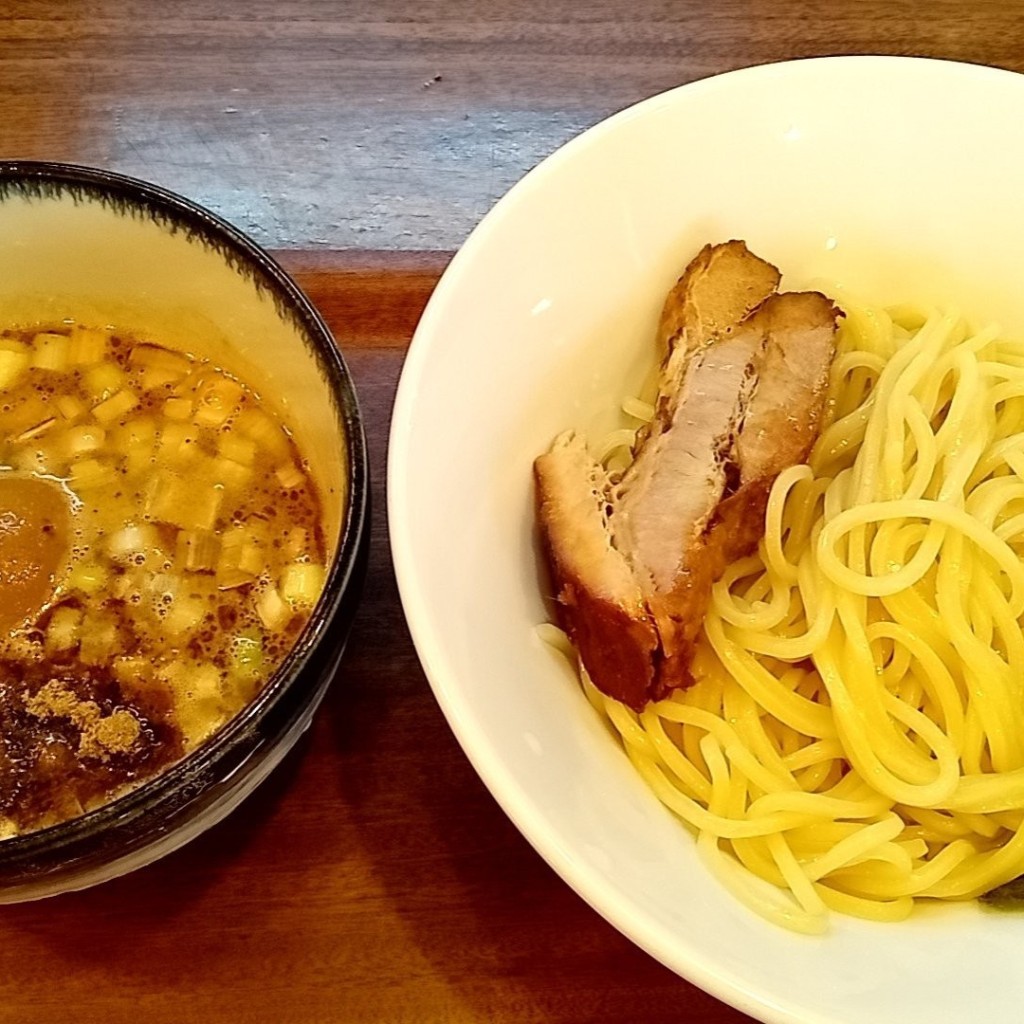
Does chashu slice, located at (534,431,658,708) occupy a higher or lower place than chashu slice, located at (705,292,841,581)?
lower

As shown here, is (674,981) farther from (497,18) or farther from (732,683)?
(497,18)

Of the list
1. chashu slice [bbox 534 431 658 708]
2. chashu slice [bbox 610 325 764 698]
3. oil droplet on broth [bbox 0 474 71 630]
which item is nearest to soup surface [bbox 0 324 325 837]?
oil droplet on broth [bbox 0 474 71 630]

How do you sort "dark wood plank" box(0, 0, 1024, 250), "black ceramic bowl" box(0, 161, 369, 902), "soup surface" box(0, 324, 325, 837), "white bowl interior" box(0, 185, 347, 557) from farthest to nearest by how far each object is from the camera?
"dark wood plank" box(0, 0, 1024, 250) → "white bowl interior" box(0, 185, 347, 557) → "soup surface" box(0, 324, 325, 837) → "black ceramic bowl" box(0, 161, 369, 902)

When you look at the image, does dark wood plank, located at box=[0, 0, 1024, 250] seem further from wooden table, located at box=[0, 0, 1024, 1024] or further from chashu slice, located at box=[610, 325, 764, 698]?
chashu slice, located at box=[610, 325, 764, 698]

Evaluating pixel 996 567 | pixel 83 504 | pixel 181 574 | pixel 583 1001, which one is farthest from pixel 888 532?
pixel 83 504

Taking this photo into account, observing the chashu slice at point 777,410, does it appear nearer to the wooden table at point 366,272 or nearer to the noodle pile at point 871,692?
the noodle pile at point 871,692

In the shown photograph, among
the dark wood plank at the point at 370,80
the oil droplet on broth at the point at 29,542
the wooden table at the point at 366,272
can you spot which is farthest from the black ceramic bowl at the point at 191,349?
the dark wood plank at the point at 370,80

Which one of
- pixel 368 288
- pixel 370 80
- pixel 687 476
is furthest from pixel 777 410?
pixel 370 80
